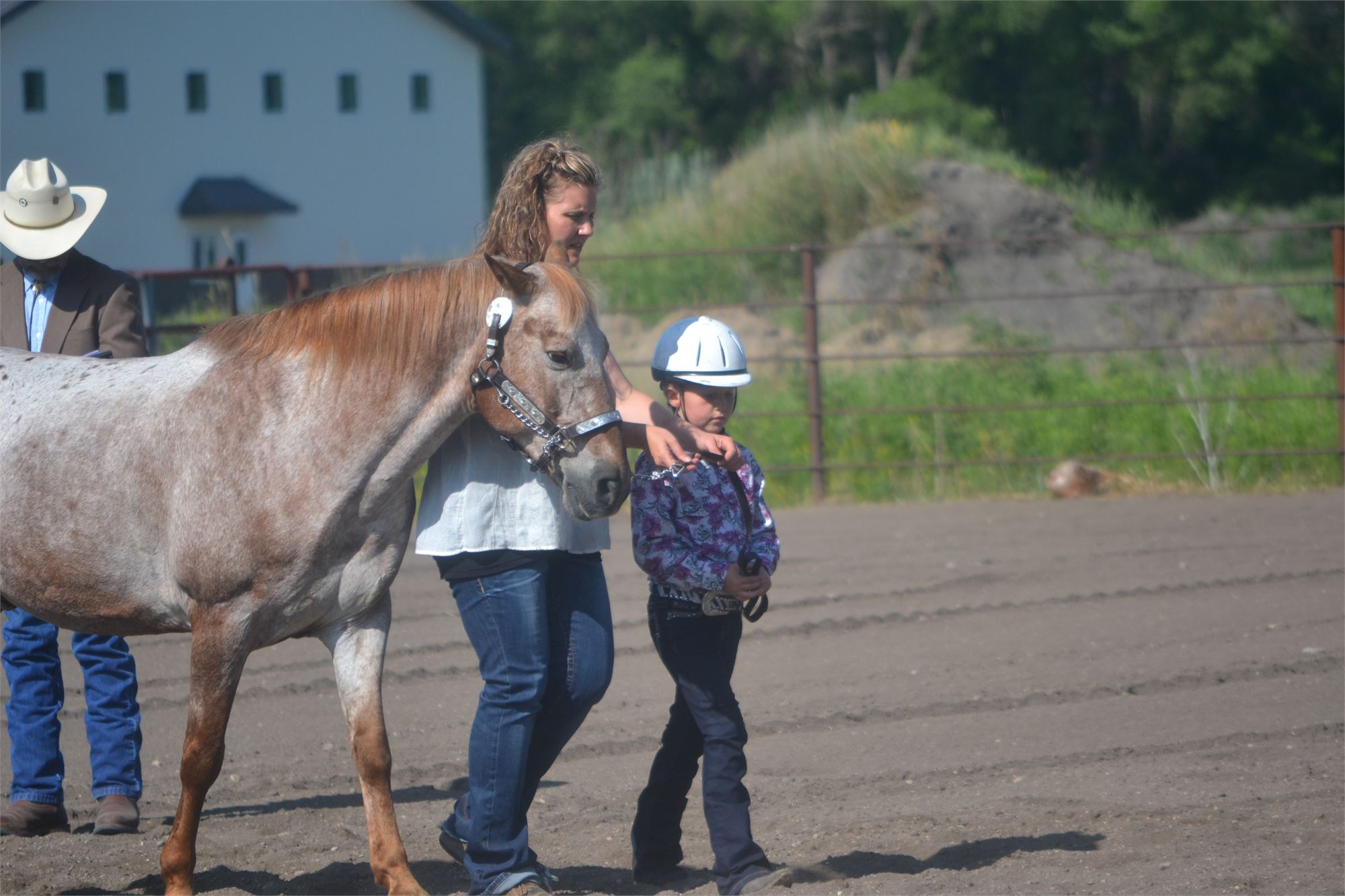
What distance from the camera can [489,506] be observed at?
3.31 metres

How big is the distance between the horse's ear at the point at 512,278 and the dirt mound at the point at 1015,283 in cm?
1127

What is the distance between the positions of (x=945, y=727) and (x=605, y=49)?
38230 millimetres

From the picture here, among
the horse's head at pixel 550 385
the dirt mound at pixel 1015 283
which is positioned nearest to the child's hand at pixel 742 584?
the horse's head at pixel 550 385

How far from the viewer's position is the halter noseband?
3158mm

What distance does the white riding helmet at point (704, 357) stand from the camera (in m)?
3.54

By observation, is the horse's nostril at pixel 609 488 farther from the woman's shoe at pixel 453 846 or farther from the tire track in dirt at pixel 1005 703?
the tire track in dirt at pixel 1005 703

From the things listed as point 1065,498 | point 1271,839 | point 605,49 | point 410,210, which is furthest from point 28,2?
point 1271,839

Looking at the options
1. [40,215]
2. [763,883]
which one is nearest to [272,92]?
[40,215]

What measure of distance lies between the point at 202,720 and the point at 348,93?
37454 millimetres

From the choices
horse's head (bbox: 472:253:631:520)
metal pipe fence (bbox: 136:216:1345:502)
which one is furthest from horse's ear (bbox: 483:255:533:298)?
metal pipe fence (bbox: 136:216:1345:502)

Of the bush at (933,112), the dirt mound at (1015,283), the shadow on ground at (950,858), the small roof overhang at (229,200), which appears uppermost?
the bush at (933,112)

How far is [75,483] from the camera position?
134 inches

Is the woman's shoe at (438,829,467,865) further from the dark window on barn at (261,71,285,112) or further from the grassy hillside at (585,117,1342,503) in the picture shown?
the dark window on barn at (261,71,285,112)

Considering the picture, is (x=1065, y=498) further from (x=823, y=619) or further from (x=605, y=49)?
(x=605, y=49)
